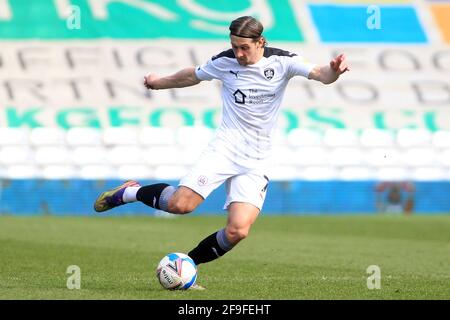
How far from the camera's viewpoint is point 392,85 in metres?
27.5

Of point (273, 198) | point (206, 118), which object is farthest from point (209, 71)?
point (206, 118)

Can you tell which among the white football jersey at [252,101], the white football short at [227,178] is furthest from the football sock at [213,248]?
the white football jersey at [252,101]

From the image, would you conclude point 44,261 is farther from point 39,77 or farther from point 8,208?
point 39,77

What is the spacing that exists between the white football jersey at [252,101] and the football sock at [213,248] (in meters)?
0.63

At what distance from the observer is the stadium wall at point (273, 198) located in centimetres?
2203

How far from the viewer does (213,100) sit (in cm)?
2661

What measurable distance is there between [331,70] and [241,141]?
971 millimetres

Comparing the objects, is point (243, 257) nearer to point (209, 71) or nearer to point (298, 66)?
point (209, 71)

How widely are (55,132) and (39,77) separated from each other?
256 centimetres

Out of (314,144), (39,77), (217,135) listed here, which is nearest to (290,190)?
(314,144)

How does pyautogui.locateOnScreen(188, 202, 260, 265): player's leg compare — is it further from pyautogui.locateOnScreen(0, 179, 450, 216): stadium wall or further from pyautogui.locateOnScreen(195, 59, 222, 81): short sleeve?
pyautogui.locateOnScreen(0, 179, 450, 216): stadium wall

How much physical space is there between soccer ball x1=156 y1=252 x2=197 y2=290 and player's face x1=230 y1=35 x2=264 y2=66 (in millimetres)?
1691

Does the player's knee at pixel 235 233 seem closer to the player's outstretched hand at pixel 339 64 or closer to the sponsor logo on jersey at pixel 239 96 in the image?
the sponsor logo on jersey at pixel 239 96

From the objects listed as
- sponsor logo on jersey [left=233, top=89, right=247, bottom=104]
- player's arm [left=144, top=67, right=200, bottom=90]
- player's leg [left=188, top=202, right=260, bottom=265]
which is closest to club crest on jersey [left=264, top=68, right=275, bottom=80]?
sponsor logo on jersey [left=233, top=89, right=247, bottom=104]
